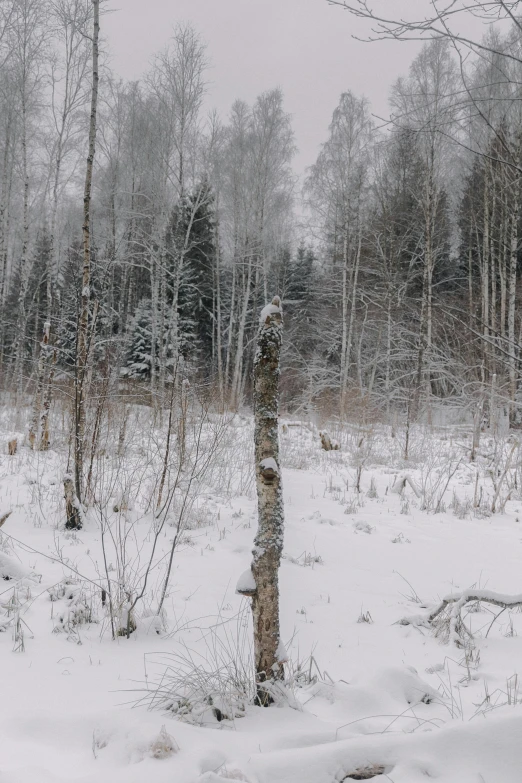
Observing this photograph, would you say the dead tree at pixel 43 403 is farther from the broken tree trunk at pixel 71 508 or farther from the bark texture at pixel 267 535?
the bark texture at pixel 267 535

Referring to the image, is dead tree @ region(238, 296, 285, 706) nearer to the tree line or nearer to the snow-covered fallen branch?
the snow-covered fallen branch

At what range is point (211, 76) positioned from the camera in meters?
14.7

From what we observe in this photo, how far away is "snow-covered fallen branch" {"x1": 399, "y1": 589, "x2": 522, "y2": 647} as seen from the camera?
2359mm

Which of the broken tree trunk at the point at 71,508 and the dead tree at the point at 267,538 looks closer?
the dead tree at the point at 267,538

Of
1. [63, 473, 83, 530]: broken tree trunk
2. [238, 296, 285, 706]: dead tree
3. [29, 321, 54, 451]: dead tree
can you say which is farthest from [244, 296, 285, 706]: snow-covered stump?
[29, 321, 54, 451]: dead tree

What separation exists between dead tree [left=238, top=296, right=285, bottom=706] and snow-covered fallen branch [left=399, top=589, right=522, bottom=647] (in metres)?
1.20

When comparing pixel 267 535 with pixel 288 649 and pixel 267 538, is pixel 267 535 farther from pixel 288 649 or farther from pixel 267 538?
pixel 288 649

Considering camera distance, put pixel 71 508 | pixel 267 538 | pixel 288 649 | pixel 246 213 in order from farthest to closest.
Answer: pixel 246 213 → pixel 71 508 → pixel 288 649 → pixel 267 538

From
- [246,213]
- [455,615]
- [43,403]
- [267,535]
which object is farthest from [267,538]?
[246,213]

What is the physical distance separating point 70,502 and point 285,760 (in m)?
3.39

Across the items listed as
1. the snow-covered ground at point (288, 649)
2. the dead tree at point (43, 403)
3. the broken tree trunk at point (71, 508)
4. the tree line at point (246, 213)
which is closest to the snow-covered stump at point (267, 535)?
the snow-covered ground at point (288, 649)

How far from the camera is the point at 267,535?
1775mm

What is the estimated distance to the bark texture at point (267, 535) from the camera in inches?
69.4

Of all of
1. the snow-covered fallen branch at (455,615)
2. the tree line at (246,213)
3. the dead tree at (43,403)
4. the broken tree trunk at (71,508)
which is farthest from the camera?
the tree line at (246,213)
